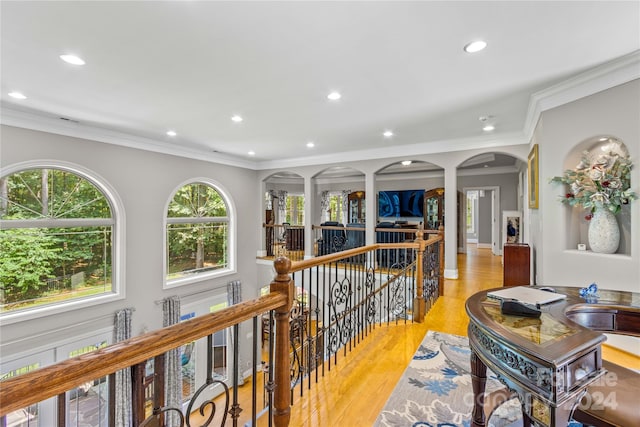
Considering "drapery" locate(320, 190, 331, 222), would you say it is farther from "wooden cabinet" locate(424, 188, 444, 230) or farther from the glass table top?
the glass table top

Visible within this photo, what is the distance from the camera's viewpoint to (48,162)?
4.31 m

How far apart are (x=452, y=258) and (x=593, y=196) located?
3.06 m

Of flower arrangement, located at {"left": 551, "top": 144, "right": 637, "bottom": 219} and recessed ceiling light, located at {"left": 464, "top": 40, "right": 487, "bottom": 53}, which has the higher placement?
recessed ceiling light, located at {"left": 464, "top": 40, "right": 487, "bottom": 53}

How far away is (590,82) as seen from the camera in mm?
2873

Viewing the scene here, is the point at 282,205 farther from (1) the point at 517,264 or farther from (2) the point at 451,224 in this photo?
(1) the point at 517,264

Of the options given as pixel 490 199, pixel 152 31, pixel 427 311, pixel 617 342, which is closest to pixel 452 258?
pixel 427 311

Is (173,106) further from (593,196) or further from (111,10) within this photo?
(593,196)

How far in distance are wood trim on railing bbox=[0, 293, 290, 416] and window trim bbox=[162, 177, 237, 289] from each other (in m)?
5.43

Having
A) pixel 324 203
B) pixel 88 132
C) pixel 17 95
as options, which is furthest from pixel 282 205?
pixel 17 95

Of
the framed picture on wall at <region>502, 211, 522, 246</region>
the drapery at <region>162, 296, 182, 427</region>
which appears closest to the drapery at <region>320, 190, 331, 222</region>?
the framed picture on wall at <region>502, 211, 522, 246</region>

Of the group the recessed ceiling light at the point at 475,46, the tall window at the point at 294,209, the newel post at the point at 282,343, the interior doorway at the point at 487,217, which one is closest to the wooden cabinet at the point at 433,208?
the interior doorway at the point at 487,217

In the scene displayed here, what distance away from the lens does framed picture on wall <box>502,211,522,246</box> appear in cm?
788

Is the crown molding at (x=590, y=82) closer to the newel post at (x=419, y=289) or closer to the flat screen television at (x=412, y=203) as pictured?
the newel post at (x=419, y=289)

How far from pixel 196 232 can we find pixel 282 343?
19.1 ft
